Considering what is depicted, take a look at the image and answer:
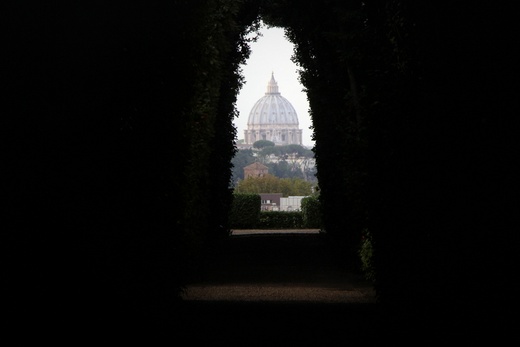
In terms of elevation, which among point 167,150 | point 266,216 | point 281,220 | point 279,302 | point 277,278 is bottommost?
point 279,302

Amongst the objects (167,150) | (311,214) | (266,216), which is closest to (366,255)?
(167,150)

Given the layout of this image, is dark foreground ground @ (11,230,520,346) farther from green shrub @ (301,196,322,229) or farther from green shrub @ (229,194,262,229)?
green shrub @ (301,196,322,229)

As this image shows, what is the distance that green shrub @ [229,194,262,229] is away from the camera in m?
62.3

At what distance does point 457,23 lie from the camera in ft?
40.9

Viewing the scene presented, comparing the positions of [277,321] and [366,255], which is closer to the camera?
[277,321]

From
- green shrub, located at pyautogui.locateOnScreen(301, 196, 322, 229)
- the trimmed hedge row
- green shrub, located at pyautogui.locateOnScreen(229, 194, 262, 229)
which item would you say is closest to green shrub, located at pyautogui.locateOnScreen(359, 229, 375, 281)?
the trimmed hedge row

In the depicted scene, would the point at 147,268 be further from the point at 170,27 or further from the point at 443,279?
the point at 443,279

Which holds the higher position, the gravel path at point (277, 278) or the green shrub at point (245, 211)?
the green shrub at point (245, 211)

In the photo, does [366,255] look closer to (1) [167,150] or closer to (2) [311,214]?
(1) [167,150]

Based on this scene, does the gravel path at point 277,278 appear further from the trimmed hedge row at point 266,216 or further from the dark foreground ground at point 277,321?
the trimmed hedge row at point 266,216

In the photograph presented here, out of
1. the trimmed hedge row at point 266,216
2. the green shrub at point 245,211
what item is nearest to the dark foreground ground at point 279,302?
the green shrub at point 245,211

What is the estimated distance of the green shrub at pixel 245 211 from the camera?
205 feet

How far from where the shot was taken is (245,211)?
6372 cm

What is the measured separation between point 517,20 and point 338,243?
17.9 meters
